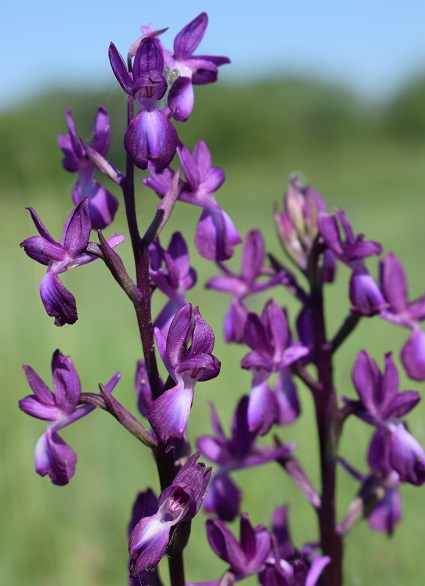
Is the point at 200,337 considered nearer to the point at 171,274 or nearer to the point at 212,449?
the point at 171,274

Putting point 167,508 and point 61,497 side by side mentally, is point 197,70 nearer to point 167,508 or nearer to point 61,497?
point 167,508

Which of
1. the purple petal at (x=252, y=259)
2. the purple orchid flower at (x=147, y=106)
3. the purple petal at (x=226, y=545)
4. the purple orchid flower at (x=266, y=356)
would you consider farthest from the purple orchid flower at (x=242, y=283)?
the purple orchid flower at (x=147, y=106)

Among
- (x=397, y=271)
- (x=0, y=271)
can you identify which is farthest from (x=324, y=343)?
(x=0, y=271)

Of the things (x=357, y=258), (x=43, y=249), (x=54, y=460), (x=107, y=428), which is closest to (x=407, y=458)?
(x=357, y=258)

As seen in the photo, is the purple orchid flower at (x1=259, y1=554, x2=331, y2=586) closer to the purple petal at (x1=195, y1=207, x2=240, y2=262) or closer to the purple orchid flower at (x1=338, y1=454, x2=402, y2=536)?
the purple orchid flower at (x1=338, y1=454, x2=402, y2=536)

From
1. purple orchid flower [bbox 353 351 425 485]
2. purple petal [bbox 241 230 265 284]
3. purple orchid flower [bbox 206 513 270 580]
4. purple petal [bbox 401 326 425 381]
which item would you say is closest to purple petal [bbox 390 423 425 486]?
purple orchid flower [bbox 353 351 425 485]
